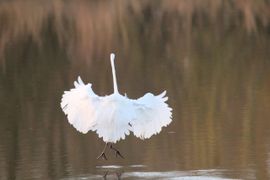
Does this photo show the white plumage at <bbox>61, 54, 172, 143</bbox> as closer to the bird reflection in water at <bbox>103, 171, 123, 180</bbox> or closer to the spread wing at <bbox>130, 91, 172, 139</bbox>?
the spread wing at <bbox>130, 91, 172, 139</bbox>

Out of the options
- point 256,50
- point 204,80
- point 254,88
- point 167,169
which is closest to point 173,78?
point 204,80

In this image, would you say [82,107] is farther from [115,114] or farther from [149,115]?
[149,115]

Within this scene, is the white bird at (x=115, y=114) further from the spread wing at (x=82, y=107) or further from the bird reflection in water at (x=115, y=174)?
the bird reflection in water at (x=115, y=174)

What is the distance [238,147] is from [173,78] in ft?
14.7

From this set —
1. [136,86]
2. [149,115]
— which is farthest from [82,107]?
[136,86]

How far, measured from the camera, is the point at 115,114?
7945 millimetres

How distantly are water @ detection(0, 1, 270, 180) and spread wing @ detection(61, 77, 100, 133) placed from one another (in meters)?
0.46

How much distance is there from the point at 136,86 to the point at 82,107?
467cm

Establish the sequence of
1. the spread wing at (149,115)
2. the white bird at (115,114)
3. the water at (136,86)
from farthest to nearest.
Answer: the water at (136,86), the spread wing at (149,115), the white bird at (115,114)

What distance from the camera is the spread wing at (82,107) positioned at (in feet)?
26.7

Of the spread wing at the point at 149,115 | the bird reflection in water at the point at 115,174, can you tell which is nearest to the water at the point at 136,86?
the bird reflection in water at the point at 115,174

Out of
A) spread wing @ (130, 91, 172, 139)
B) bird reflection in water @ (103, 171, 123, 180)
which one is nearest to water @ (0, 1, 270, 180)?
bird reflection in water @ (103, 171, 123, 180)

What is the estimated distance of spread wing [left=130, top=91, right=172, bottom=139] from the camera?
813cm

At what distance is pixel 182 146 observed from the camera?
9227mm
